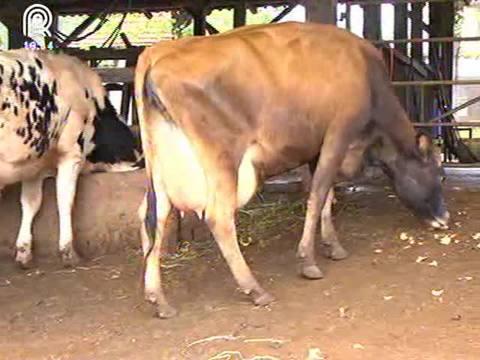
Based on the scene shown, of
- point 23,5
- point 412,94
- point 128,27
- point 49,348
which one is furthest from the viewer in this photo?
point 128,27

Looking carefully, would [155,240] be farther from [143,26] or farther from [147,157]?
[143,26]

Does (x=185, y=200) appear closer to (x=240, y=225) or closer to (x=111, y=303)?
(x=111, y=303)

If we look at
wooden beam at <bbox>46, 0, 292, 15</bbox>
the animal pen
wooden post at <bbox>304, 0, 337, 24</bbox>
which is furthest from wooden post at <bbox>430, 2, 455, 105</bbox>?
wooden post at <bbox>304, 0, 337, 24</bbox>

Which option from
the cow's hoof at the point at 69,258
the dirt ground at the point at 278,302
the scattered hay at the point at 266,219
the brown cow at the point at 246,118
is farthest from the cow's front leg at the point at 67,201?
the brown cow at the point at 246,118

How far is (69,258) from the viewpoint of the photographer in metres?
6.29

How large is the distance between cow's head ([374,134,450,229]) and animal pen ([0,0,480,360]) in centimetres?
15

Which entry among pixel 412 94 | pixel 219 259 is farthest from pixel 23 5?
pixel 219 259

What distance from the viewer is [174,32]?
50.0ft

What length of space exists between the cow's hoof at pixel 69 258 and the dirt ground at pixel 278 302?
8cm

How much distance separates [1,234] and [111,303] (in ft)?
6.03

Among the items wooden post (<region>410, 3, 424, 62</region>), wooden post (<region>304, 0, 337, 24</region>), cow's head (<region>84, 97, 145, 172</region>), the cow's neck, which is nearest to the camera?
the cow's neck

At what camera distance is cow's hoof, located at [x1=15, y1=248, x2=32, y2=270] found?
6.30 meters

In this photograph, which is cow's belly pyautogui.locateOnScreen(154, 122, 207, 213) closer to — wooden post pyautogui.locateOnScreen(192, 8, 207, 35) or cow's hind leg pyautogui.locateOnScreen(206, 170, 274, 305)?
cow's hind leg pyautogui.locateOnScreen(206, 170, 274, 305)

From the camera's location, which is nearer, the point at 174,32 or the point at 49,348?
the point at 49,348
